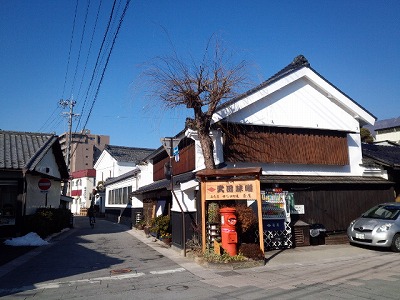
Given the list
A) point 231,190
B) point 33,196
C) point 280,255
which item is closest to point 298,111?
point 231,190

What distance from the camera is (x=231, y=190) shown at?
9.76m

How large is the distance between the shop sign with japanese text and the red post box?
546mm

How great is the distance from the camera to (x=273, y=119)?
13.0 meters

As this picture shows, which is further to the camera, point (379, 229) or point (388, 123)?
point (388, 123)

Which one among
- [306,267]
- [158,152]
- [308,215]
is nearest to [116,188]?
[158,152]

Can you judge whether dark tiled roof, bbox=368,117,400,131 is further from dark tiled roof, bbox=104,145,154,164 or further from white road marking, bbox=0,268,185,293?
white road marking, bbox=0,268,185,293

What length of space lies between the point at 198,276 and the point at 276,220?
4411mm

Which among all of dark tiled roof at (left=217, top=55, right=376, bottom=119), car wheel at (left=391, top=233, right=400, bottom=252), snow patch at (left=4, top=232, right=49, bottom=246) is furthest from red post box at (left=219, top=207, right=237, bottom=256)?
snow patch at (left=4, top=232, right=49, bottom=246)

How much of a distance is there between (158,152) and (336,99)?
9679mm

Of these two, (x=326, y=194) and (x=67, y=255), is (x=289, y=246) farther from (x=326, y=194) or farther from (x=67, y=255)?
(x=67, y=255)

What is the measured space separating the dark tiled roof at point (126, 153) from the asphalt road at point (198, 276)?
1158 inches

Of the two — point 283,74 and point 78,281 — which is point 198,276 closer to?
point 78,281

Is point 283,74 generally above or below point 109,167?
above

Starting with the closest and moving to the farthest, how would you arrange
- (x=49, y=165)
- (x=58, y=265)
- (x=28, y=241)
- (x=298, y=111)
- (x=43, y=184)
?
(x=58, y=265), (x=28, y=241), (x=298, y=111), (x=43, y=184), (x=49, y=165)
